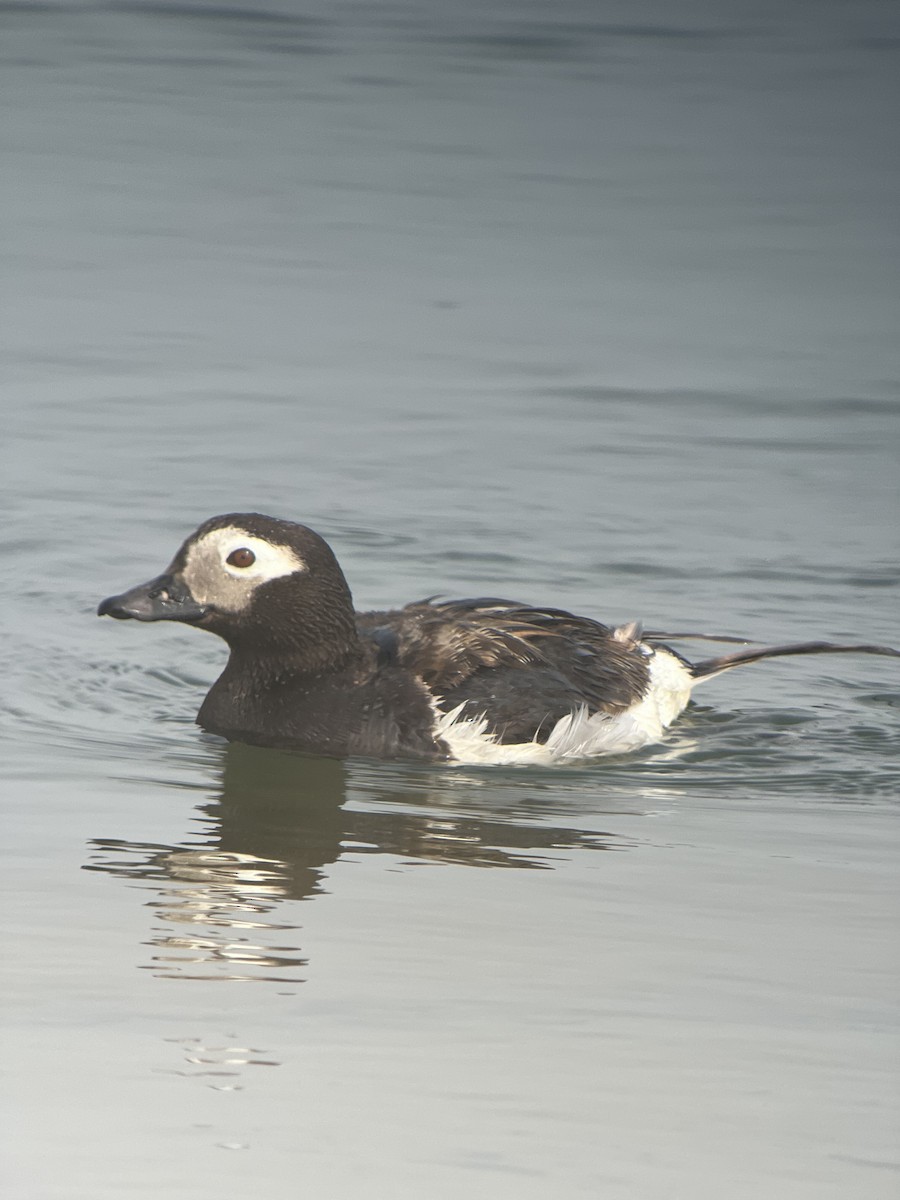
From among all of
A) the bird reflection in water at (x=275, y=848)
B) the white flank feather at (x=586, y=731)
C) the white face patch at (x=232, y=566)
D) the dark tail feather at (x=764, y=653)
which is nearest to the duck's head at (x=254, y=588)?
the white face patch at (x=232, y=566)

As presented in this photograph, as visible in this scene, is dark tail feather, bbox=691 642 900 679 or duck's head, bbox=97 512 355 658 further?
dark tail feather, bbox=691 642 900 679

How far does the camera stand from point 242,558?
938 centimetres

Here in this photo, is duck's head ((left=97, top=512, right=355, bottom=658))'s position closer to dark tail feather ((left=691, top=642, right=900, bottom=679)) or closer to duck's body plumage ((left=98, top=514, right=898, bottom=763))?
duck's body plumage ((left=98, top=514, right=898, bottom=763))

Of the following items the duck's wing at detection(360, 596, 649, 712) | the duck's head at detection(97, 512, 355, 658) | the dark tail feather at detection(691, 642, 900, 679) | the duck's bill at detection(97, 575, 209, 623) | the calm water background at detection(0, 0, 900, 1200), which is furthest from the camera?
the dark tail feather at detection(691, 642, 900, 679)

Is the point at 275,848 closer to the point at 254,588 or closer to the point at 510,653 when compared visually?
the point at 254,588

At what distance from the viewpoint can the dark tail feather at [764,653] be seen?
10102 mm

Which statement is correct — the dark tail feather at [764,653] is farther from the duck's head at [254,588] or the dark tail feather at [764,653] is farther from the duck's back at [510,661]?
the duck's head at [254,588]

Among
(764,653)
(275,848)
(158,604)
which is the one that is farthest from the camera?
(764,653)

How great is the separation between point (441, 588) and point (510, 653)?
104 inches

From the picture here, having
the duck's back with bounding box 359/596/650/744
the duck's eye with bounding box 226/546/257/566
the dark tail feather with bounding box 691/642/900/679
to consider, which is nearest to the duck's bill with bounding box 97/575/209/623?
the duck's eye with bounding box 226/546/257/566

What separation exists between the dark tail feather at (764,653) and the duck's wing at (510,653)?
32cm

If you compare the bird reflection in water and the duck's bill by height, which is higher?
the duck's bill

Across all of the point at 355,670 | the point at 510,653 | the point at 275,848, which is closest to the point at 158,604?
the point at 355,670

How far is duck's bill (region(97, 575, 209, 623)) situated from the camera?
9211 mm
